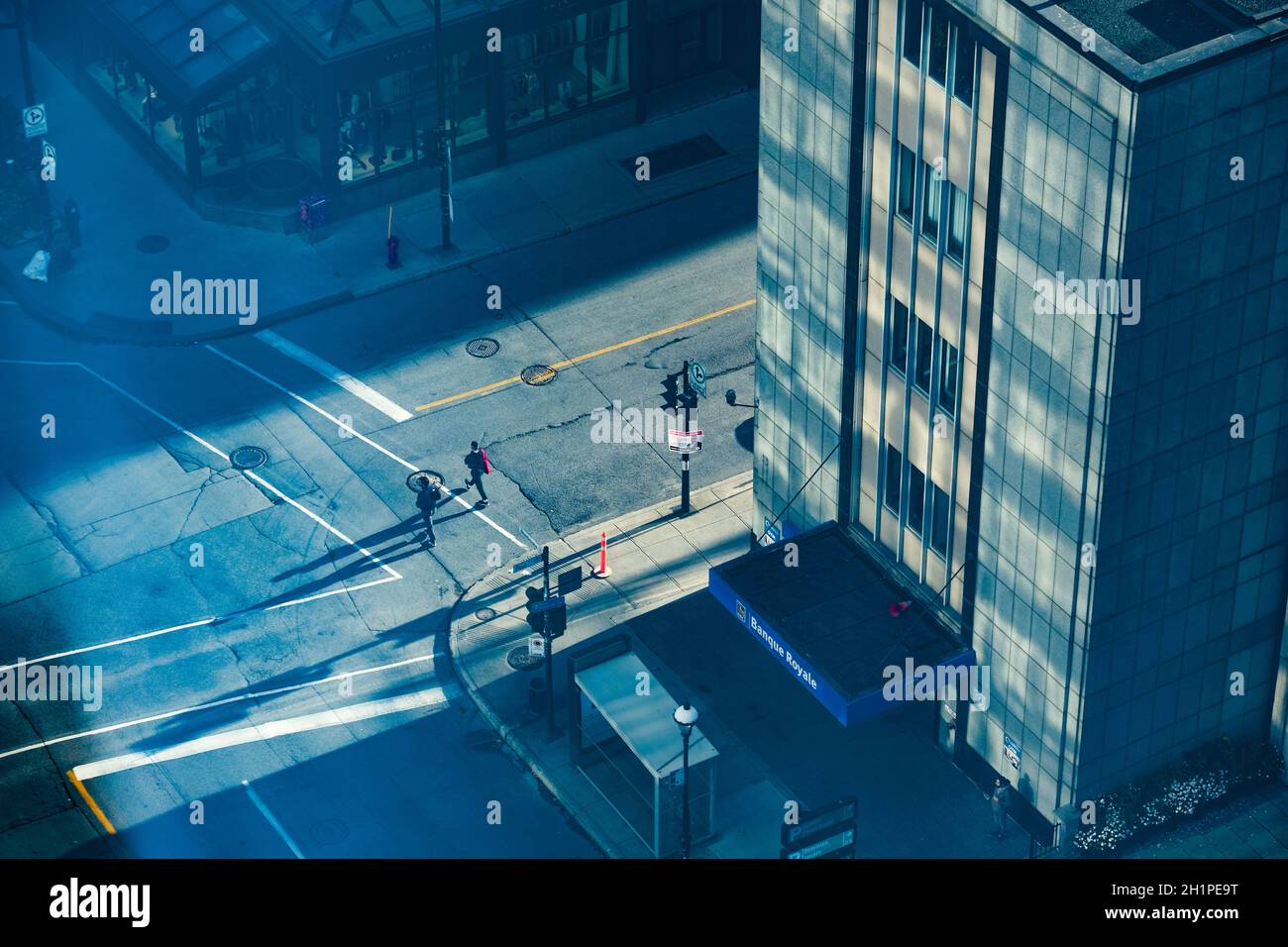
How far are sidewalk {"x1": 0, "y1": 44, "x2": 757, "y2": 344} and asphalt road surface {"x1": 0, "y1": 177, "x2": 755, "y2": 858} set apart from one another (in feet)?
2.61

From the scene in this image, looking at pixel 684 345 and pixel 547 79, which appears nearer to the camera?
pixel 684 345

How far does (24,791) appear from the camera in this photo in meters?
53.0

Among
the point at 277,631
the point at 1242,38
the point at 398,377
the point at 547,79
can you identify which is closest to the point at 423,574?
the point at 277,631

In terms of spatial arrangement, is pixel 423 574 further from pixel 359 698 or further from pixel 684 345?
pixel 684 345

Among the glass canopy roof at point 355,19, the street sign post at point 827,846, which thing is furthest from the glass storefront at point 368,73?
the street sign post at point 827,846

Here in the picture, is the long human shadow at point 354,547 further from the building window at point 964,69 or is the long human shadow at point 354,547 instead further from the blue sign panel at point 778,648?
the building window at point 964,69

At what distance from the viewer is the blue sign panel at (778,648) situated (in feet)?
164

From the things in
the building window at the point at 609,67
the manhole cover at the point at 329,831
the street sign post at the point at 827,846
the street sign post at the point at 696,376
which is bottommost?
the street sign post at the point at 827,846

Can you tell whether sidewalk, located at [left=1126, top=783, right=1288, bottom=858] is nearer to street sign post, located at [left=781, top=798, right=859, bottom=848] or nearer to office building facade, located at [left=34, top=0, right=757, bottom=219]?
street sign post, located at [left=781, top=798, right=859, bottom=848]

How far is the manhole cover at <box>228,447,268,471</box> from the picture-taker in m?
61.8

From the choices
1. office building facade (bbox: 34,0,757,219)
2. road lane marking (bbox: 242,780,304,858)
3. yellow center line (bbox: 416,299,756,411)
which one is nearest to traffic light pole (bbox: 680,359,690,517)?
yellow center line (bbox: 416,299,756,411)

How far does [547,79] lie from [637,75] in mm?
2867

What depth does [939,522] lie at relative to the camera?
50.8m

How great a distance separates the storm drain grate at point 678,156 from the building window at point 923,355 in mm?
23569
